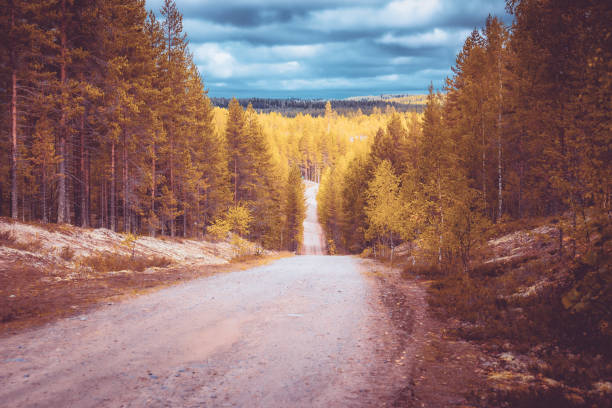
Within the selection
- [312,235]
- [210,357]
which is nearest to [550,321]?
[210,357]

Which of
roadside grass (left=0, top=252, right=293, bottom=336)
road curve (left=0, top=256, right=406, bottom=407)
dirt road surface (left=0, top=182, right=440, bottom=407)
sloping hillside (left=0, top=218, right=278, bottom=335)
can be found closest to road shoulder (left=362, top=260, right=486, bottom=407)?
dirt road surface (left=0, top=182, right=440, bottom=407)

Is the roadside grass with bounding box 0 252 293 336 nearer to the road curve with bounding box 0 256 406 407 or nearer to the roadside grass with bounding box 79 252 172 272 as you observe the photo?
the roadside grass with bounding box 79 252 172 272

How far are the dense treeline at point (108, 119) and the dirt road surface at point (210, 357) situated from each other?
14058mm

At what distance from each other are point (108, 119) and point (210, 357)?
20.8m

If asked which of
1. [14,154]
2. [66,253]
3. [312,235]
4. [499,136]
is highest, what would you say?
[499,136]

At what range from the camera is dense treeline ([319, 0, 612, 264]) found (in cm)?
748

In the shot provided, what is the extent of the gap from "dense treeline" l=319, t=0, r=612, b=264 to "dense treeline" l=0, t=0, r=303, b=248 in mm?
17553

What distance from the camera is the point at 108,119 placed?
22.2 metres

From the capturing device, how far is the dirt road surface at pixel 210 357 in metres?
4.95

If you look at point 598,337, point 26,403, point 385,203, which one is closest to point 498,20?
point 385,203

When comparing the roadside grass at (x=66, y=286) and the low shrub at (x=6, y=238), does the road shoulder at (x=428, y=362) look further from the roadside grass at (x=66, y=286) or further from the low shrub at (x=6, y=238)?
the low shrub at (x=6, y=238)

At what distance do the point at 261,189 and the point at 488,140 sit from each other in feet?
90.2

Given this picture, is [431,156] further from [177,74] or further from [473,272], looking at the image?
[177,74]

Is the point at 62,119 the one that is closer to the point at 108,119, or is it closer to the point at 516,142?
the point at 108,119
